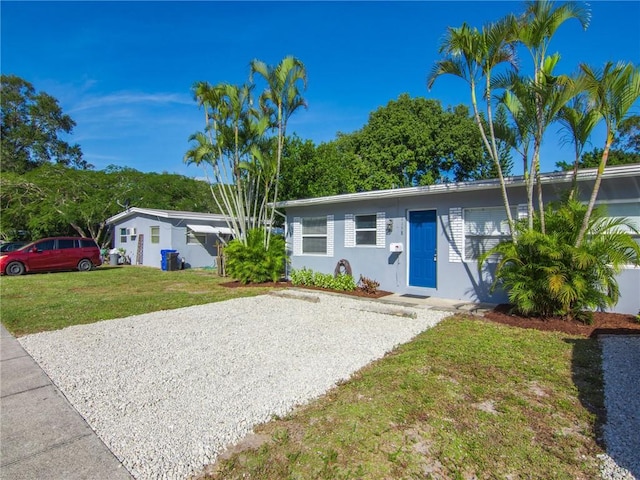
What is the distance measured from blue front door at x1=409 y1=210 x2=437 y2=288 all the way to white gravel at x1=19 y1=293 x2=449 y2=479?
6.34ft

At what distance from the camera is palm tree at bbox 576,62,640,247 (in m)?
5.01

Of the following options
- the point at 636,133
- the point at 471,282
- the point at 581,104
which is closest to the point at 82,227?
the point at 471,282

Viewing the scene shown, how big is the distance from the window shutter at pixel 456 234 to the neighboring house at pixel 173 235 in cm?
1183

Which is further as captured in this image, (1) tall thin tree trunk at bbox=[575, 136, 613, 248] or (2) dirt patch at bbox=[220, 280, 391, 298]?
(2) dirt patch at bbox=[220, 280, 391, 298]

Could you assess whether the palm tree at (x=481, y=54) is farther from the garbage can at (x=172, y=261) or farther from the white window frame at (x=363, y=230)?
the garbage can at (x=172, y=261)

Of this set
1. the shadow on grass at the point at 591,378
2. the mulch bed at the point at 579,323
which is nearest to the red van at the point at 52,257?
the mulch bed at the point at 579,323

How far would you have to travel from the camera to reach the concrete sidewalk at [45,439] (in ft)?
7.66

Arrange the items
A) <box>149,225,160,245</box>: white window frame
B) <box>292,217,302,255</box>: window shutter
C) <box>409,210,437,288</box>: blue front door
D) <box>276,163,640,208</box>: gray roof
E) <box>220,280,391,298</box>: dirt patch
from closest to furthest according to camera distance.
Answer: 1. <box>276,163,640,208</box>: gray roof
2. <box>409,210,437,288</box>: blue front door
3. <box>220,280,391,298</box>: dirt patch
4. <box>292,217,302,255</box>: window shutter
5. <box>149,225,160,245</box>: white window frame

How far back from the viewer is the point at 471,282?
798 centimetres

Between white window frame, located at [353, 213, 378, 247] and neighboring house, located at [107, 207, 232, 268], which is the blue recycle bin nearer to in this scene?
neighboring house, located at [107, 207, 232, 268]

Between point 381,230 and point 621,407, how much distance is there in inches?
265

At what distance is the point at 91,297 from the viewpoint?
9.34 meters

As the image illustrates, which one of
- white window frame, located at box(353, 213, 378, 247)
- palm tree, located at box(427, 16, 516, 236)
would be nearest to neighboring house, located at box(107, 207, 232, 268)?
white window frame, located at box(353, 213, 378, 247)

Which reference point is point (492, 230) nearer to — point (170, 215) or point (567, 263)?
point (567, 263)
